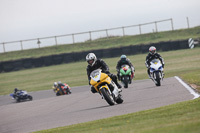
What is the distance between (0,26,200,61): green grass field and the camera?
45.8 metres

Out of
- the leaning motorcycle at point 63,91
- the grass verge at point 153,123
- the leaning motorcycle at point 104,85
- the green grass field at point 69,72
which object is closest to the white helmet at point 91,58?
the leaning motorcycle at point 104,85

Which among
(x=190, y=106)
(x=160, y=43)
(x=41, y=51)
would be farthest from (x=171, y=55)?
(x=190, y=106)

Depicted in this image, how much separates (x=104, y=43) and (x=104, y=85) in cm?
3688

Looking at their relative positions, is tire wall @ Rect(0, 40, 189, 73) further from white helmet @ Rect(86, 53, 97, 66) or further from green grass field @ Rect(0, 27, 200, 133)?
white helmet @ Rect(86, 53, 97, 66)

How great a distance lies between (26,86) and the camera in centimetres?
3344

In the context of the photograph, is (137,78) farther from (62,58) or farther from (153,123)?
(153,123)

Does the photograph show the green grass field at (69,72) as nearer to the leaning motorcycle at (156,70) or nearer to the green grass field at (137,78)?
the green grass field at (137,78)

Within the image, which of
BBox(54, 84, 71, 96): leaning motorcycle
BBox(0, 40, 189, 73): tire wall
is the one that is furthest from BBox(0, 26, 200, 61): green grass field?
BBox(54, 84, 71, 96): leaning motorcycle

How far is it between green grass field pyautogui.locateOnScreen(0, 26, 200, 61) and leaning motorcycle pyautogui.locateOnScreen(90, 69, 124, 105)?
3302cm

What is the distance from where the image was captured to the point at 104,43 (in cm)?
4847

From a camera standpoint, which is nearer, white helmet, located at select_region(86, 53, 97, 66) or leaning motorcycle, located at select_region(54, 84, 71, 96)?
white helmet, located at select_region(86, 53, 97, 66)

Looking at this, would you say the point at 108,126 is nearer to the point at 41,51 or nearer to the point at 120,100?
the point at 120,100

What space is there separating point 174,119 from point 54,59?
34.6 meters

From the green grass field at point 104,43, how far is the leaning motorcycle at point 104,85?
33.0 meters
